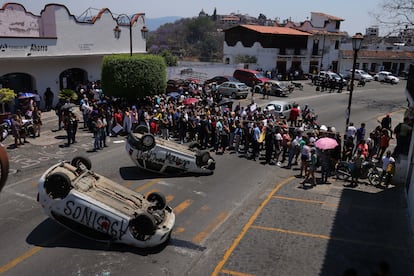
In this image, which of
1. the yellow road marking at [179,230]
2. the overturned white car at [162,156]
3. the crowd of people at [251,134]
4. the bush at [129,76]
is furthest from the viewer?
the bush at [129,76]

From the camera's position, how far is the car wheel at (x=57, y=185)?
9.70 metres

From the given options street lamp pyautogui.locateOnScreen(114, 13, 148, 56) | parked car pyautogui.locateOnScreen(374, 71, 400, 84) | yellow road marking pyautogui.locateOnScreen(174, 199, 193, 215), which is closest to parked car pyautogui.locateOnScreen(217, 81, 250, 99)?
street lamp pyautogui.locateOnScreen(114, 13, 148, 56)

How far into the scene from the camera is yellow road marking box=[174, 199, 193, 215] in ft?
40.6

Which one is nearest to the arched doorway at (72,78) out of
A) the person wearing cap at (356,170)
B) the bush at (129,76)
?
the bush at (129,76)

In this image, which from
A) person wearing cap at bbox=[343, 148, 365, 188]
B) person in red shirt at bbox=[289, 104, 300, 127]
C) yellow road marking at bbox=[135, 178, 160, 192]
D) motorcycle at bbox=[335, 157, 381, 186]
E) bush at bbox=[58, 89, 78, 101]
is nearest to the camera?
yellow road marking at bbox=[135, 178, 160, 192]

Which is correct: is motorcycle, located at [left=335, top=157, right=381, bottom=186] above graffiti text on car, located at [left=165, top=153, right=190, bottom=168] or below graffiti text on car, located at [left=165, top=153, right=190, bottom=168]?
below

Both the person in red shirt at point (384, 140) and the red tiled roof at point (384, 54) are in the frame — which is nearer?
the person in red shirt at point (384, 140)

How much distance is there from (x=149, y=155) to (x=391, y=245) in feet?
27.0

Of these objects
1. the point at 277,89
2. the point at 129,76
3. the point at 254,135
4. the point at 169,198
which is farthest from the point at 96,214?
the point at 277,89

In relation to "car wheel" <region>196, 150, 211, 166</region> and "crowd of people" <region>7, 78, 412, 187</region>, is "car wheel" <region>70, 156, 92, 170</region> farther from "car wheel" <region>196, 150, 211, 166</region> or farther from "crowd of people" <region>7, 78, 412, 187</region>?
"crowd of people" <region>7, 78, 412, 187</region>

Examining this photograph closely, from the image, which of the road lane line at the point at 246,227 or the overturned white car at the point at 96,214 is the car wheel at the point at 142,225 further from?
the road lane line at the point at 246,227

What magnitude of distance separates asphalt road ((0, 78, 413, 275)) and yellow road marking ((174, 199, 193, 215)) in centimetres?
4

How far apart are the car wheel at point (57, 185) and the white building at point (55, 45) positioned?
1608 centimetres

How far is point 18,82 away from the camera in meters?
26.0
